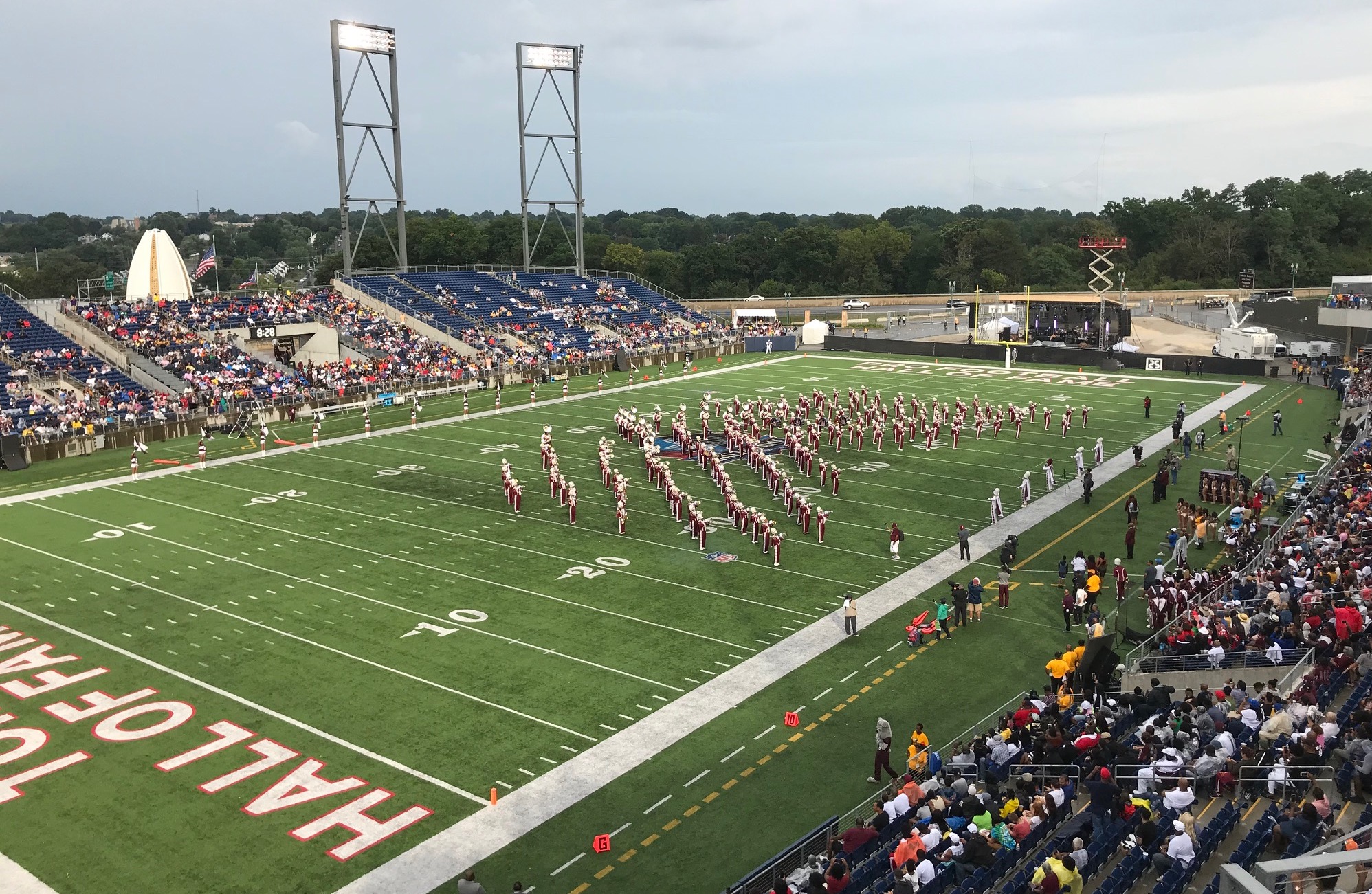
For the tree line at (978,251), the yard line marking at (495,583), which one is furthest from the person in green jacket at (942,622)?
the tree line at (978,251)

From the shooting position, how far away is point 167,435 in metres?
33.2

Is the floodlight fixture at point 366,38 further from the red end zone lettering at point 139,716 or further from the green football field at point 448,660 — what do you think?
the red end zone lettering at point 139,716

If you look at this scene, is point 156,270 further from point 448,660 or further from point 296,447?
point 448,660

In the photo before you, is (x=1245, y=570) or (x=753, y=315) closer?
(x=1245, y=570)

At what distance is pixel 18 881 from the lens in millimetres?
10133

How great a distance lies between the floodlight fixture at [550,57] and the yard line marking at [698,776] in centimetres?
5298

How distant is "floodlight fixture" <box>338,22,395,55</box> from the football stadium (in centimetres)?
1439

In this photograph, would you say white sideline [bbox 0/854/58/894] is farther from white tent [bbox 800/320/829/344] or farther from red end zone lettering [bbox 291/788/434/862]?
white tent [bbox 800/320/829/344]

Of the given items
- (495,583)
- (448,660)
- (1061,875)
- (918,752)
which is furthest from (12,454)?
(1061,875)

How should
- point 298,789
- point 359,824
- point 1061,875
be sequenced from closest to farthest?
point 1061,875 < point 359,824 < point 298,789

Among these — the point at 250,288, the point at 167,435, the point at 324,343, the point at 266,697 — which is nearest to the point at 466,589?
the point at 266,697

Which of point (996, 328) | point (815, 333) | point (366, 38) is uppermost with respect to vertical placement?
point (366, 38)

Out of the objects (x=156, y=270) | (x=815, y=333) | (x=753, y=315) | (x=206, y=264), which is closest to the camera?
(x=206, y=264)

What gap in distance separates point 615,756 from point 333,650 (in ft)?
17.7
